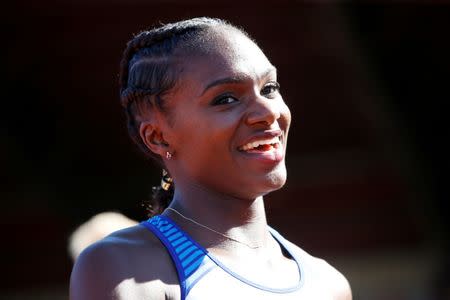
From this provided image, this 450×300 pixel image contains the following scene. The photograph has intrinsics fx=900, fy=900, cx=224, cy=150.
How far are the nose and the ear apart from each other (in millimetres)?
299

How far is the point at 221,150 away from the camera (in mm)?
2686

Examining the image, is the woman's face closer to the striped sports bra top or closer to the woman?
the woman

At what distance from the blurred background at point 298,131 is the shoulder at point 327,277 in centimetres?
477

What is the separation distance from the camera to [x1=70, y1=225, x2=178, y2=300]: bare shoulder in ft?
8.23

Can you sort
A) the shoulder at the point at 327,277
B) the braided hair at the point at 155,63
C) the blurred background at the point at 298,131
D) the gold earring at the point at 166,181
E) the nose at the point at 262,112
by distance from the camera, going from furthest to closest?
1. the blurred background at the point at 298,131
2. the gold earring at the point at 166,181
3. the shoulder at the point at 327,277
4. the braided hair at the point at 155,63
5. the nose at the point at 262,112

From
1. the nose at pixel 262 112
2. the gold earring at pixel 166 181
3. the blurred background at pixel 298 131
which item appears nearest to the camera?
the nose at pixel 262 112

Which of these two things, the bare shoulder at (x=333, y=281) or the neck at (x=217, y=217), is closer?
the neck at (x=217, y=217)

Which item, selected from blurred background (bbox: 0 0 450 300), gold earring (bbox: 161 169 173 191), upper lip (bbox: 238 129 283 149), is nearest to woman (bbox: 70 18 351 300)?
upper lip (bbox: 238 129 283 149)

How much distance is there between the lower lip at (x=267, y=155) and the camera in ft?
8.84

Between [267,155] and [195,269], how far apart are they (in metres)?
0.40

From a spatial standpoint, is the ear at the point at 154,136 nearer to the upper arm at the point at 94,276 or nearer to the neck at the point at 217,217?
the neck at the point at 217,217

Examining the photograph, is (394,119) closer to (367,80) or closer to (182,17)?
(367,80)

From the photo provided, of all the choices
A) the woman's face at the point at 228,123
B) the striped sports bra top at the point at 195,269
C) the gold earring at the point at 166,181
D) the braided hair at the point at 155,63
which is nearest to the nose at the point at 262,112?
the woman's face at the point at 228,123

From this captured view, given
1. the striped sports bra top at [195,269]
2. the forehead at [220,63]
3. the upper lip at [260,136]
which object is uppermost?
the forehead at [220,63]
